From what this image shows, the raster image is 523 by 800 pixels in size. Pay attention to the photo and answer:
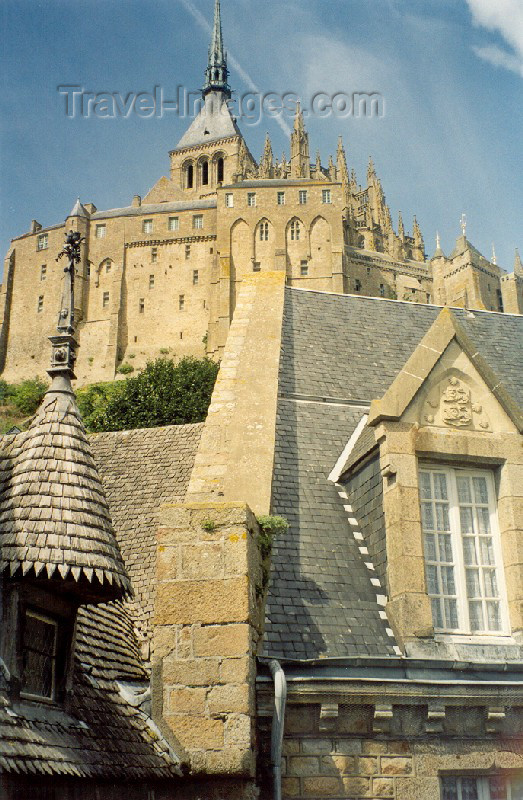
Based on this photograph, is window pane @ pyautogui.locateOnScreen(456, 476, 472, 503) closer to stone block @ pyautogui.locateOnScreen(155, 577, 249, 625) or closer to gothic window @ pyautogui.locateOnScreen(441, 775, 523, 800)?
gothic window @ pyautogui.locateOnScreen(441, 775, 523, 800)

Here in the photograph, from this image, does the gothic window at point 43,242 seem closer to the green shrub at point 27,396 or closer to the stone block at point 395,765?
the green shrub at point 27,396

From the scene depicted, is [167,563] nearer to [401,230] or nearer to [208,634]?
[208,634]

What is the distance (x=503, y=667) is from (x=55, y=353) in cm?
470

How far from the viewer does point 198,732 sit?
7.57m

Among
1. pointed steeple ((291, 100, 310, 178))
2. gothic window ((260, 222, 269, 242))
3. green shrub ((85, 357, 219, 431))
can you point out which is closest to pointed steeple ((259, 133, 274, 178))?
pointed steeple ((291, 100, 310, 178))

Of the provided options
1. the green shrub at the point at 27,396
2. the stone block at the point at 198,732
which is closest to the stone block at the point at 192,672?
the stone block at the point at 198,732

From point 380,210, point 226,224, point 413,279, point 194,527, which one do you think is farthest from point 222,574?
point 380,210

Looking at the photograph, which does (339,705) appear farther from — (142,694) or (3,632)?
(3,632)

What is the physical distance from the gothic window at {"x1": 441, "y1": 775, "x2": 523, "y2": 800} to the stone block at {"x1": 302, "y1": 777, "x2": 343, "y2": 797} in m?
0.94

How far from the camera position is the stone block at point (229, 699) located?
754 cm

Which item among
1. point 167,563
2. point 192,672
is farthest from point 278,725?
point 167,563

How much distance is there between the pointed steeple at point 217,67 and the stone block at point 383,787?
138 meters

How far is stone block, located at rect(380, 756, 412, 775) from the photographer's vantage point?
26.0 feet

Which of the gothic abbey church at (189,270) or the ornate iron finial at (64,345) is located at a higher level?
the gothic abbey church at (189,270)
